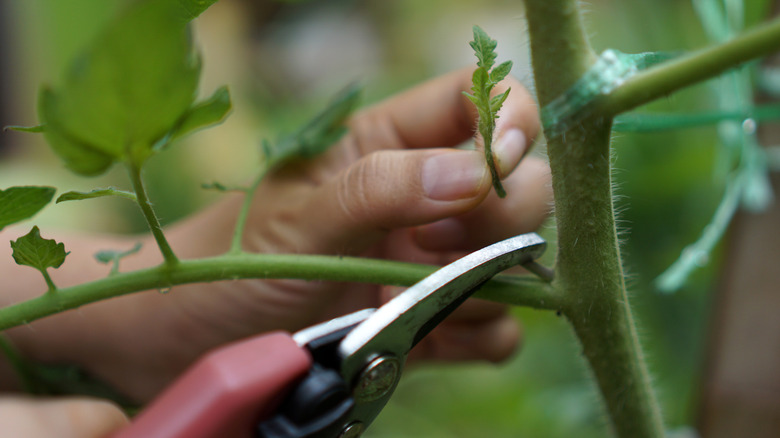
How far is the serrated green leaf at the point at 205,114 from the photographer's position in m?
0.22

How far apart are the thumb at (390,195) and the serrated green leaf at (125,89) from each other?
0.16 meters

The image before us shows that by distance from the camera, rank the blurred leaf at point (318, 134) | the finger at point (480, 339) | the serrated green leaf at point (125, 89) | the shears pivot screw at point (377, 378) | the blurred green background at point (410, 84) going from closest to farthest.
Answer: the serrated green leaf at point (125, 89) → the shears pivot screw at point (377, 378) → the blurred leaf at point (318, 134) → the finger at point (480, 339) → the blurred green background at point (410, 84)

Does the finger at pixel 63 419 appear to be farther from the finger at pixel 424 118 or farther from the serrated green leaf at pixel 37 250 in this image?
the finger at pixel 424 118

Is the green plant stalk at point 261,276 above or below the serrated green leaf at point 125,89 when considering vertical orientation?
below

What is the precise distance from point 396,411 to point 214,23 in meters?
1.41

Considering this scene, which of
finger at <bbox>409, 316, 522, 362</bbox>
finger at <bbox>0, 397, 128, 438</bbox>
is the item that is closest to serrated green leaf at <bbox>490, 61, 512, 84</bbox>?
finger at <bbox>0, 397, 128, 438</bbox>

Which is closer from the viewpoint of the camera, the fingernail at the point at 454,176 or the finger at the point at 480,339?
the fingernail at the point at 454,176

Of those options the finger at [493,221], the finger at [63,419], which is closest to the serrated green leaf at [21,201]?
the finger at [63,419]

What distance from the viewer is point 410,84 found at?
1365 millimetres

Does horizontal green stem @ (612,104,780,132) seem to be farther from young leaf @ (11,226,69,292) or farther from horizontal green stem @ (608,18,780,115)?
young leaf @ (11,226,69,292)

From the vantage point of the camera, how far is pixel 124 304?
551mm

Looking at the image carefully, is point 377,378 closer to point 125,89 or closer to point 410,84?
point 125,89

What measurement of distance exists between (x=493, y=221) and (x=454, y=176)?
12 centimetres

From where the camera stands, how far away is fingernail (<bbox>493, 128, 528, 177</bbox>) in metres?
0.29
